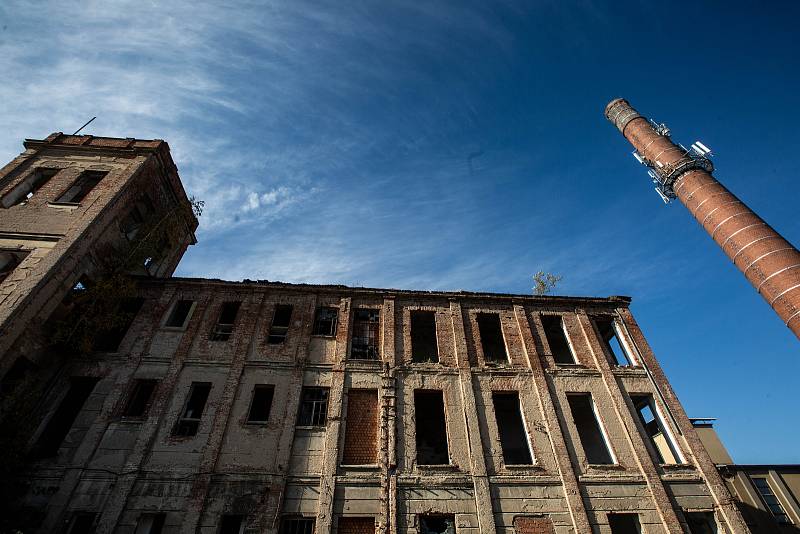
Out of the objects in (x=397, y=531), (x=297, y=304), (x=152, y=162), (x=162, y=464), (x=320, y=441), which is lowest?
(x=397, y=531)

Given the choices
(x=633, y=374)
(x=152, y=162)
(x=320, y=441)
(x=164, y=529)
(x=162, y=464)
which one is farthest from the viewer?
(x=152, y=162)

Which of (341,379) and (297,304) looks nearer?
(341,379)

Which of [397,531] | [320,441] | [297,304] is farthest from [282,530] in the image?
[297,304]

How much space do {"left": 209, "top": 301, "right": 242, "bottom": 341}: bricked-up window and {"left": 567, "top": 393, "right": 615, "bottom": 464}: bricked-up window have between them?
11638mm

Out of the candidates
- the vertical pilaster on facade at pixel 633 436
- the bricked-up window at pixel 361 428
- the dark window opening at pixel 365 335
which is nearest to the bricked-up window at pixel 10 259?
the dark window opening at pixel 365 335

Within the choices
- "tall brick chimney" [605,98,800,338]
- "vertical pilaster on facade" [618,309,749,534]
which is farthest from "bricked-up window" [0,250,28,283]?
"tall brick chimney" [605,98,800,338]

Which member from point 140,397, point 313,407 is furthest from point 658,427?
point 140,397

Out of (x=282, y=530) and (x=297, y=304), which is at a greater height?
(x=297, y=304)

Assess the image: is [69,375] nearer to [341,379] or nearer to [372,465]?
[341,379]

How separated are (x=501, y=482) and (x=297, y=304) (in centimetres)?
857

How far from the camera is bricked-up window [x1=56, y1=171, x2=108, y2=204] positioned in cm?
1365

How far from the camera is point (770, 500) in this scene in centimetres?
1562

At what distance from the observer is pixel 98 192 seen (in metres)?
13.5

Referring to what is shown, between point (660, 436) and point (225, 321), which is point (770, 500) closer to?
point (660, 436)
